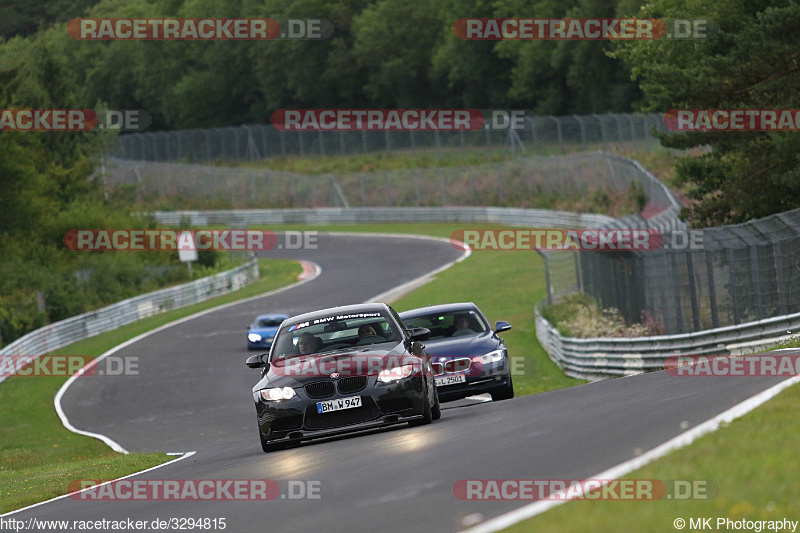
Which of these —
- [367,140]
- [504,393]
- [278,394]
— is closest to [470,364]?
[504,393]

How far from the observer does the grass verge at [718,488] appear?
20.8 feet

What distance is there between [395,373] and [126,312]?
32.4 metres

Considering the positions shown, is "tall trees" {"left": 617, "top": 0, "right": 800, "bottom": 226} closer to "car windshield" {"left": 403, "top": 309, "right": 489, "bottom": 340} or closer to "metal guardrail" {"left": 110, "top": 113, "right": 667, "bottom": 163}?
"car windshield" {"left": 403, "top": 309, "right": 489, "bottom": 340}

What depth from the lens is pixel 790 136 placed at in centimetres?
2298

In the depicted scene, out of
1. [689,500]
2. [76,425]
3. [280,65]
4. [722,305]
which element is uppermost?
[280,65]

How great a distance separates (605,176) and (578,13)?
30.8 meters

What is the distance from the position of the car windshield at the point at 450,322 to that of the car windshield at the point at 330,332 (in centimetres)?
387

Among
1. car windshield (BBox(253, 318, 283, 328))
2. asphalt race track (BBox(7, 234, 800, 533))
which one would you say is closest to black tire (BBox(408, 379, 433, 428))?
asphalt race track (BBox(7, 234, 800, 533))

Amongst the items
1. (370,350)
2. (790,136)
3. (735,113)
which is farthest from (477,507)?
(735,113)

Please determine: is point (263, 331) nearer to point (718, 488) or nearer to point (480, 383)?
point (480, 383)

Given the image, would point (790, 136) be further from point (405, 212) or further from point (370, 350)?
point (405, 212)

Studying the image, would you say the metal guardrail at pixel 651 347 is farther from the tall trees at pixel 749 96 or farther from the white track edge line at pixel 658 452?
the white track edge line at pixel 658 452

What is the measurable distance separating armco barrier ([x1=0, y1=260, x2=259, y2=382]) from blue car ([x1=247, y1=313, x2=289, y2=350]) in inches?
248

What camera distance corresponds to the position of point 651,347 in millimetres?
21766
